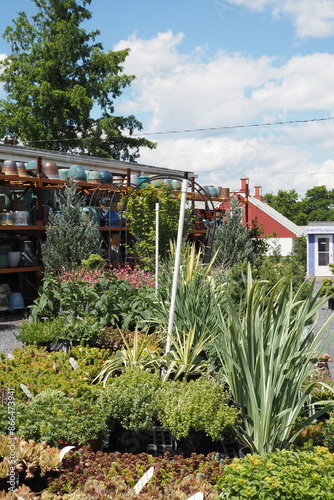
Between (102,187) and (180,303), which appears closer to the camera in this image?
(180,303)

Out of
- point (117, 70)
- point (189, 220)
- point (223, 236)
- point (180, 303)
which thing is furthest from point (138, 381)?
point (117, 70)

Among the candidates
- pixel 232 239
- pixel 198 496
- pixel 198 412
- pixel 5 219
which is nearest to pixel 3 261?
pixel 5 219

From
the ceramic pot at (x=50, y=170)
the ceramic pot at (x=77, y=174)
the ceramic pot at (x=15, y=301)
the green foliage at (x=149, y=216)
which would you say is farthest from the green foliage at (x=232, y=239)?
the ceramic pot at (x=15, y=301)

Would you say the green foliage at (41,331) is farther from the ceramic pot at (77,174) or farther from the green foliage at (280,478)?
the ceramic pot at (77,174)

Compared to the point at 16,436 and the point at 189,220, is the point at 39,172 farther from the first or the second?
the point at 16,436

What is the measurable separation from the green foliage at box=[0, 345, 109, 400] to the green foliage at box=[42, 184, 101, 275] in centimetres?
677

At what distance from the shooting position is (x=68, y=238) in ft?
42.3

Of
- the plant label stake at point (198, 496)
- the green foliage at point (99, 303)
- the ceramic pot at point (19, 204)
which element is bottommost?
the plant label stake at point (198, 496)

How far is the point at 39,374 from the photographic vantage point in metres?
5.09

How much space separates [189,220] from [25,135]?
51.2 feet

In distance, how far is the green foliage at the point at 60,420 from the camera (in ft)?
12.4

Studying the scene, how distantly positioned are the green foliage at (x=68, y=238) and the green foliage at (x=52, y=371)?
6772 mm

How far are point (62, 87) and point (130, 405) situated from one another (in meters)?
27.1

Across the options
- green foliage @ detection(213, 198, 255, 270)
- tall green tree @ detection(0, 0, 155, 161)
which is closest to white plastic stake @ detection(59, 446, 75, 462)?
green foliage @ detection(213, 198, 255, 270)
